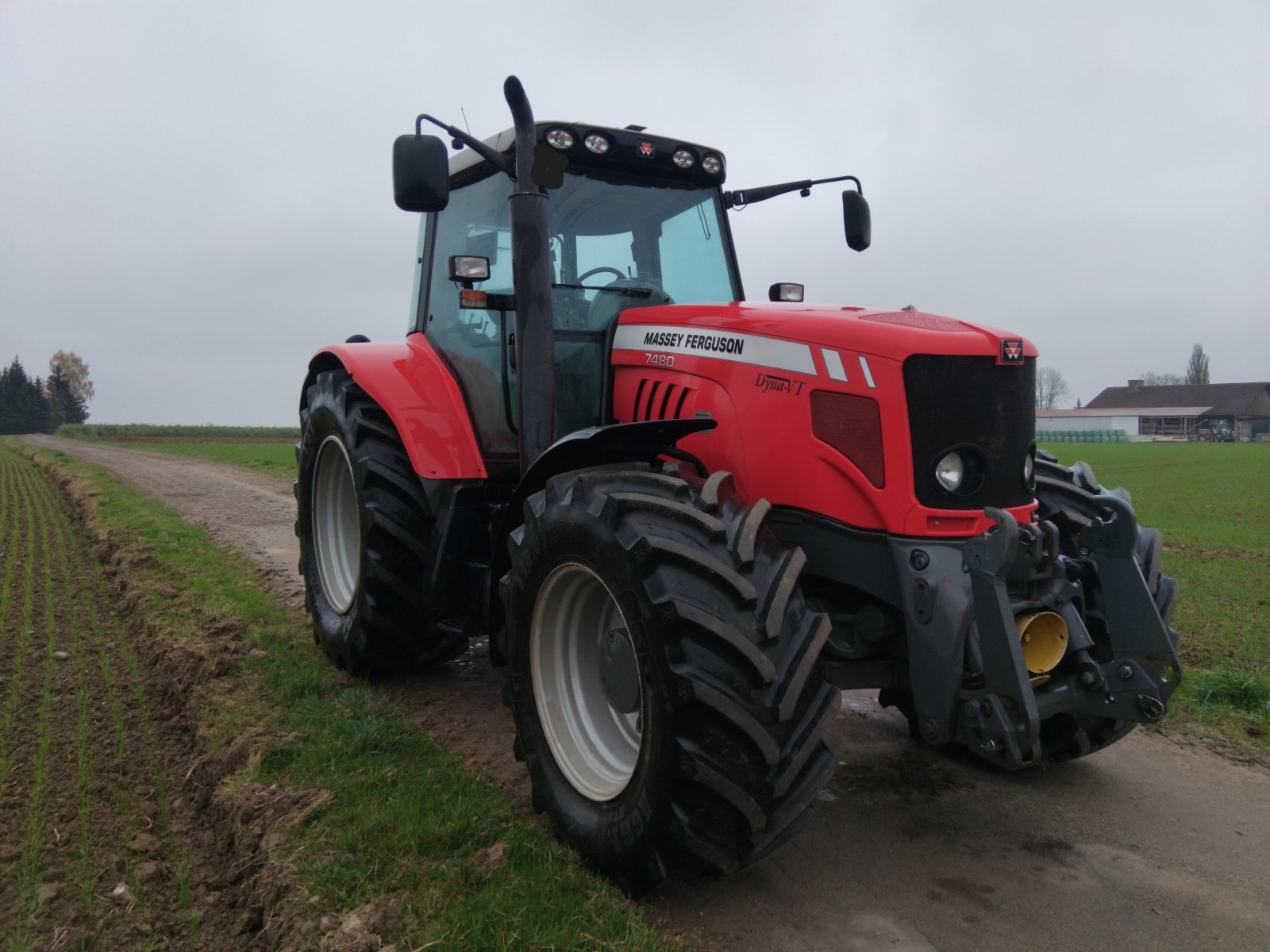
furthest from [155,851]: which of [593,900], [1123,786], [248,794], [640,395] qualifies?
[1123,786]

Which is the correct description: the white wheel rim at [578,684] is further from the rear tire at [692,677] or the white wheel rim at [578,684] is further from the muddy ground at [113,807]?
the muddy ground at [113,807]

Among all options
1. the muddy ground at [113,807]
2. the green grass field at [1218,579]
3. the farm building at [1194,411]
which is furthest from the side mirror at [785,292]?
the farm building at [1194,411]

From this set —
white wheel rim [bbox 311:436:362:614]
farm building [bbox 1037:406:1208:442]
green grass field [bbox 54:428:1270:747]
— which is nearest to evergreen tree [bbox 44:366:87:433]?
green grass field [bbox 54:428:1270:747]

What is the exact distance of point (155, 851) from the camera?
339cm

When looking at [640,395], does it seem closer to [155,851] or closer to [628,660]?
[628,660]

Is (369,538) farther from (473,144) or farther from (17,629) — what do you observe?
(17,629)

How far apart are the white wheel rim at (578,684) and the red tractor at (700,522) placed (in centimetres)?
1

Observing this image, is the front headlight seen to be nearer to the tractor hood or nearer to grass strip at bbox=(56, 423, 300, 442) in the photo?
the tractor hood

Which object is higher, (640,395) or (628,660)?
(640,395)

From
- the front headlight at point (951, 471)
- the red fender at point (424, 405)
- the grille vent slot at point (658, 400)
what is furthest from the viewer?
the red fender at point (424, 405)

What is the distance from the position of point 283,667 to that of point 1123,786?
4.05m

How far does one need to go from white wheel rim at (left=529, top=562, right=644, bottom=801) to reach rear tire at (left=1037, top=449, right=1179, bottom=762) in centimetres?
157

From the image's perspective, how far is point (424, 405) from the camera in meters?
4.56

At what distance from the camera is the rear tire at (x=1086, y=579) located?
3.32 metres
